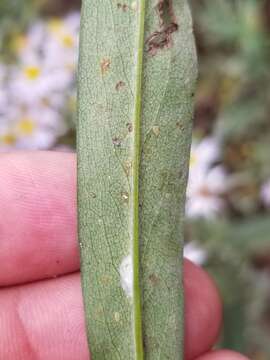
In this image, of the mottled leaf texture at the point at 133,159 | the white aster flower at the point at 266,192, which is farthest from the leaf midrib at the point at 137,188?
the white aster flower at the point at 266,192

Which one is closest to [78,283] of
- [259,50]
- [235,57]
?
[259,50]

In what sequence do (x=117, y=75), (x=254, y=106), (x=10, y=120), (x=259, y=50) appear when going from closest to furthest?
1. (x=117, y=75)
2. (x=10, y=120)
3. (x=259, y=50)
4. (x=254, y=106)

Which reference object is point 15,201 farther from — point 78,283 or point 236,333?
point 236,333

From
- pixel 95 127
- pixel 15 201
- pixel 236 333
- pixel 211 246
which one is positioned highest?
pixel 95 127

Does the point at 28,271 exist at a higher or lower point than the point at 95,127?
lower

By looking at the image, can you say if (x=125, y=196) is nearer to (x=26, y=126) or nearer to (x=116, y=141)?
(x=116, y=141)

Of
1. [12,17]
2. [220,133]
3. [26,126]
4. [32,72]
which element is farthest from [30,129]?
[220,133]
